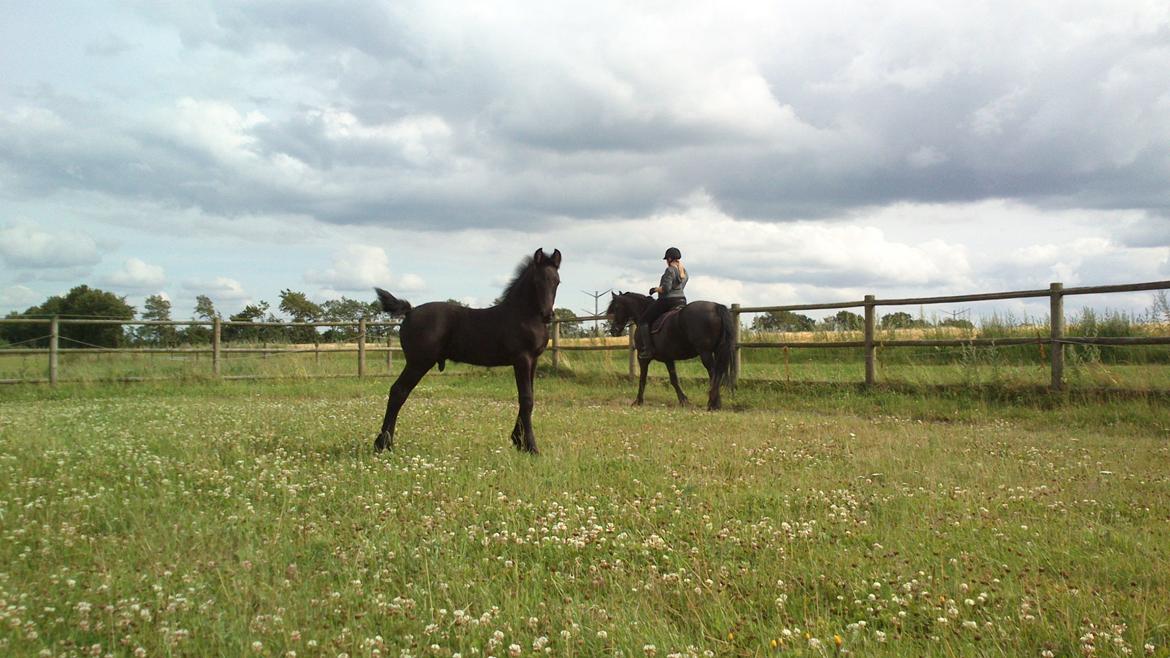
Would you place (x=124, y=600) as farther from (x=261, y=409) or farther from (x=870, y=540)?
(x=261, y=409)

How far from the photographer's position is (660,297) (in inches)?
651

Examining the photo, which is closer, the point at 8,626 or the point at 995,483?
the point at 8,626

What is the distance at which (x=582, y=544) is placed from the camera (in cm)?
470

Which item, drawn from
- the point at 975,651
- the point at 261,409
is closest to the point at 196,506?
the point at 975,651

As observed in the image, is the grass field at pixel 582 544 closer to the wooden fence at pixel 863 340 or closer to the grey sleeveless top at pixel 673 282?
the wooden fence at pixel 863 340

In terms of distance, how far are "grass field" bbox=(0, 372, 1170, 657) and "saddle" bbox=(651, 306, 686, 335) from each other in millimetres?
6393

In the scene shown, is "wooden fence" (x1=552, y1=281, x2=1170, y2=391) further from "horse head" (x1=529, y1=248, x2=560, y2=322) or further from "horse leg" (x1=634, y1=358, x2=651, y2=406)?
"horse head" (x1=529, y1=248, x2=560, y2=322)

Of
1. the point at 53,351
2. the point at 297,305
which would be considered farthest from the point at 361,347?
the point at 297,305

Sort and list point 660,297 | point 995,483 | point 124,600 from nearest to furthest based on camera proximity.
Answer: point 124,600
point 995,483
point 660,297

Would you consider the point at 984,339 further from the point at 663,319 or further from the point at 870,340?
the point at 663,319

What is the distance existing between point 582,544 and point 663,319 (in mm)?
11701

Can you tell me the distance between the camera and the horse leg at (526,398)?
27.8 ft

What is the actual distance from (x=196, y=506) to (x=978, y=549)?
5.61 m

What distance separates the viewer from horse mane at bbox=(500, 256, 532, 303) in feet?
29.5
